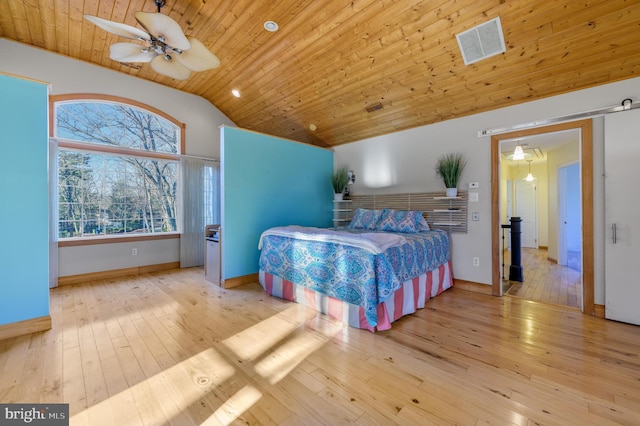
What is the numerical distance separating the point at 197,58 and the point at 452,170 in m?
3.42

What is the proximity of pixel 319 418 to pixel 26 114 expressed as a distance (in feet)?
11.4

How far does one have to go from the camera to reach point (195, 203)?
517cm

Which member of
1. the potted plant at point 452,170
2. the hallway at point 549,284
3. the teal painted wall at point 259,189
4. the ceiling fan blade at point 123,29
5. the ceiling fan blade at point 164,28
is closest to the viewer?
the ceiling fan blade at point 164,28

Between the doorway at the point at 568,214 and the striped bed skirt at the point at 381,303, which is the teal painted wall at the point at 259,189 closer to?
the striped bed skirt at the point at 381,303

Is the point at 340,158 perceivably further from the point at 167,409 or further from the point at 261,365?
the point at 167,409

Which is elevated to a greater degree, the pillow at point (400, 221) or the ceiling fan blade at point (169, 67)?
the ceiling fan blade at point (169, 67)

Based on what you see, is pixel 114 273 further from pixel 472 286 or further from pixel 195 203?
pixel 472 286

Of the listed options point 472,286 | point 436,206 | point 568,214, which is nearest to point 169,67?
point 436,206

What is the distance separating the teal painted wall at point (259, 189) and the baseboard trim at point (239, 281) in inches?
2.2

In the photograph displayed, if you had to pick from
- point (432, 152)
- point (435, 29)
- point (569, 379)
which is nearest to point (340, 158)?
point (432, 152)

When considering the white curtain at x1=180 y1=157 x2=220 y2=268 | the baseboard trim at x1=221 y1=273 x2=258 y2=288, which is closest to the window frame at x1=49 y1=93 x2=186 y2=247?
the white curtain at x1=180 y1=157 x2=220 y2=268

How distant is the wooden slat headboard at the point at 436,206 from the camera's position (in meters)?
3.75

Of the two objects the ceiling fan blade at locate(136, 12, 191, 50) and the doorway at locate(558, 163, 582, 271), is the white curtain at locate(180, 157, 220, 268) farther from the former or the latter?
the doorway at locate(558, 163, 582, 271)

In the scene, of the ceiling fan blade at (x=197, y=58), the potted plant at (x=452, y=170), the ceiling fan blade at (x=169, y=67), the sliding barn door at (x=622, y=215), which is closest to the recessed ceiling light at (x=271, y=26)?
the ceiling fan blade at (x=197, y=58)
